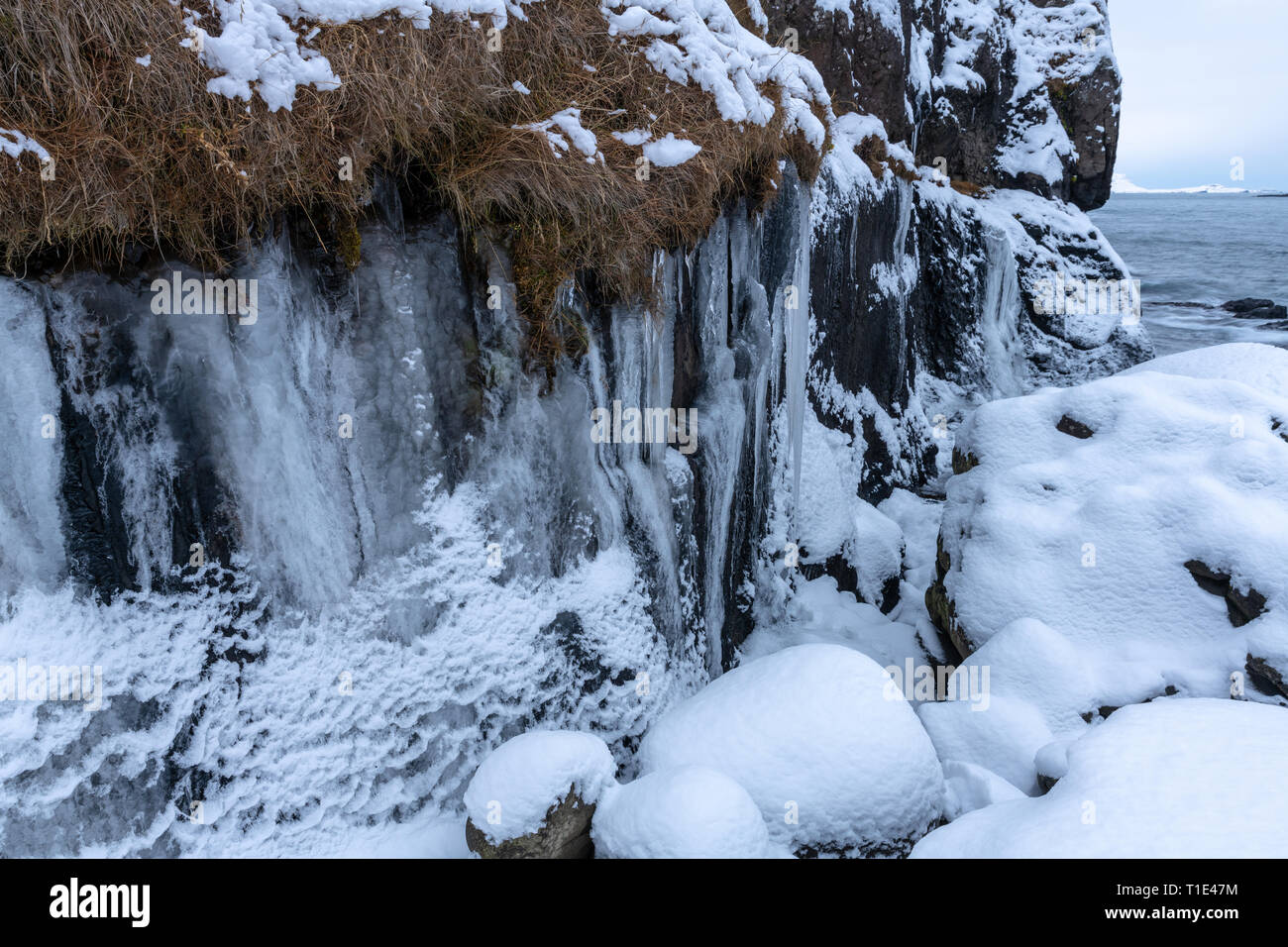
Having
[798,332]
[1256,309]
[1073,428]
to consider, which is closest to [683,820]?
[798,332]

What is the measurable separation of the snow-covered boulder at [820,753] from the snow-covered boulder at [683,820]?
0.31 metres

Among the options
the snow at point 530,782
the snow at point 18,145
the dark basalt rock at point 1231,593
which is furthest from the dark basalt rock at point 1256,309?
the snow at point 18,145

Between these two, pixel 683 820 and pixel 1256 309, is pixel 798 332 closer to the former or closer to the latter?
pixel 683 820

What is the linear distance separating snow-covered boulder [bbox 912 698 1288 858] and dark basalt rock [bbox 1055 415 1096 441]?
3.73 m

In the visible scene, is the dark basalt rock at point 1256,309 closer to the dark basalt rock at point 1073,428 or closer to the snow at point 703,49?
the dark basalt rock at point 1073,428

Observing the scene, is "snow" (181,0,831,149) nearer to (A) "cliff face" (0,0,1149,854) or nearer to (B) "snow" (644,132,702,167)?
(B) "snow" (644,132,702,167)

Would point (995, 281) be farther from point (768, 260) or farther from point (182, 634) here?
point (182, 634)

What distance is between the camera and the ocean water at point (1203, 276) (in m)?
22.6

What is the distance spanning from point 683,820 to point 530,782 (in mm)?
686

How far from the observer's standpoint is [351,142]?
3432 mm

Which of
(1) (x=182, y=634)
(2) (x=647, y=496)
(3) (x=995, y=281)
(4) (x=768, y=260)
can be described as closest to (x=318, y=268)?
(1) (x=182, y=634)

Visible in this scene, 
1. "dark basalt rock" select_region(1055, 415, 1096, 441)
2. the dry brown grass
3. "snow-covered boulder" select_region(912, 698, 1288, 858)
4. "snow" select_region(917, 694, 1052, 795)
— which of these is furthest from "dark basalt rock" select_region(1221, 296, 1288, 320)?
the dry brown grass

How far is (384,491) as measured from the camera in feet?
12.6

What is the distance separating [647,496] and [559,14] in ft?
9.17
